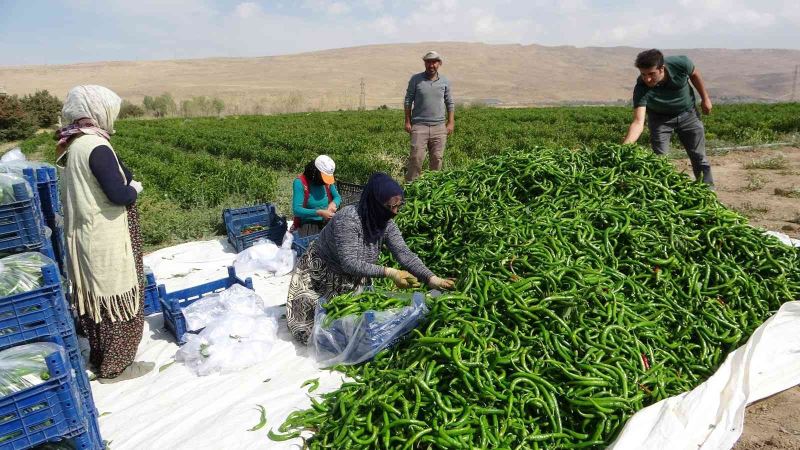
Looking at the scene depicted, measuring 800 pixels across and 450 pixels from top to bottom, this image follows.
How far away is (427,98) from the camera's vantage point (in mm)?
7672

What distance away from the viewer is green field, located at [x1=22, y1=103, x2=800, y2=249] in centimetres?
Result: 896

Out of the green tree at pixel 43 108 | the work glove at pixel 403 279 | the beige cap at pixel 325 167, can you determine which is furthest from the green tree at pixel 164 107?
the work glove at pixel 403 279

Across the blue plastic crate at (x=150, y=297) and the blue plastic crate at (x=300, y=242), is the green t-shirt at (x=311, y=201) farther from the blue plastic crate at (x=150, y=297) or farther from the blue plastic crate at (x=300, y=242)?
the blue plastic crate at (x=150, y=297)

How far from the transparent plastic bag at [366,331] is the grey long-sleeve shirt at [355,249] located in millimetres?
326

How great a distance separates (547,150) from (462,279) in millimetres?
2348

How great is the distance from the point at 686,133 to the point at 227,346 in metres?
5.54

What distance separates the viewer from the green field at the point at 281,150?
896cm

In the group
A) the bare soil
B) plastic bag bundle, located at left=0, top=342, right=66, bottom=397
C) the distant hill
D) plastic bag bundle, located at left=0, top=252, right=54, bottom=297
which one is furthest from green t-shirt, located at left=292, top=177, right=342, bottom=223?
the distant hill

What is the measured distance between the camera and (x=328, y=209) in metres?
5.91

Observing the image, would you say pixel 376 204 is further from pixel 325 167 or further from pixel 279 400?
pixel 325 167

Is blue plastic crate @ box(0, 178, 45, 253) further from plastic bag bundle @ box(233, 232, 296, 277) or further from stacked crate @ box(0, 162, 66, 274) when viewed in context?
plastic bag bundle @ box(233, 232, 296, 277)

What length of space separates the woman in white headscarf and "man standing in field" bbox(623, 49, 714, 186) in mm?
5032

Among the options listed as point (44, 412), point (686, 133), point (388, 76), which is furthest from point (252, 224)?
point (388, 76)

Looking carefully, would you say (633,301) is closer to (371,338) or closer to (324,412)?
(371,338)
